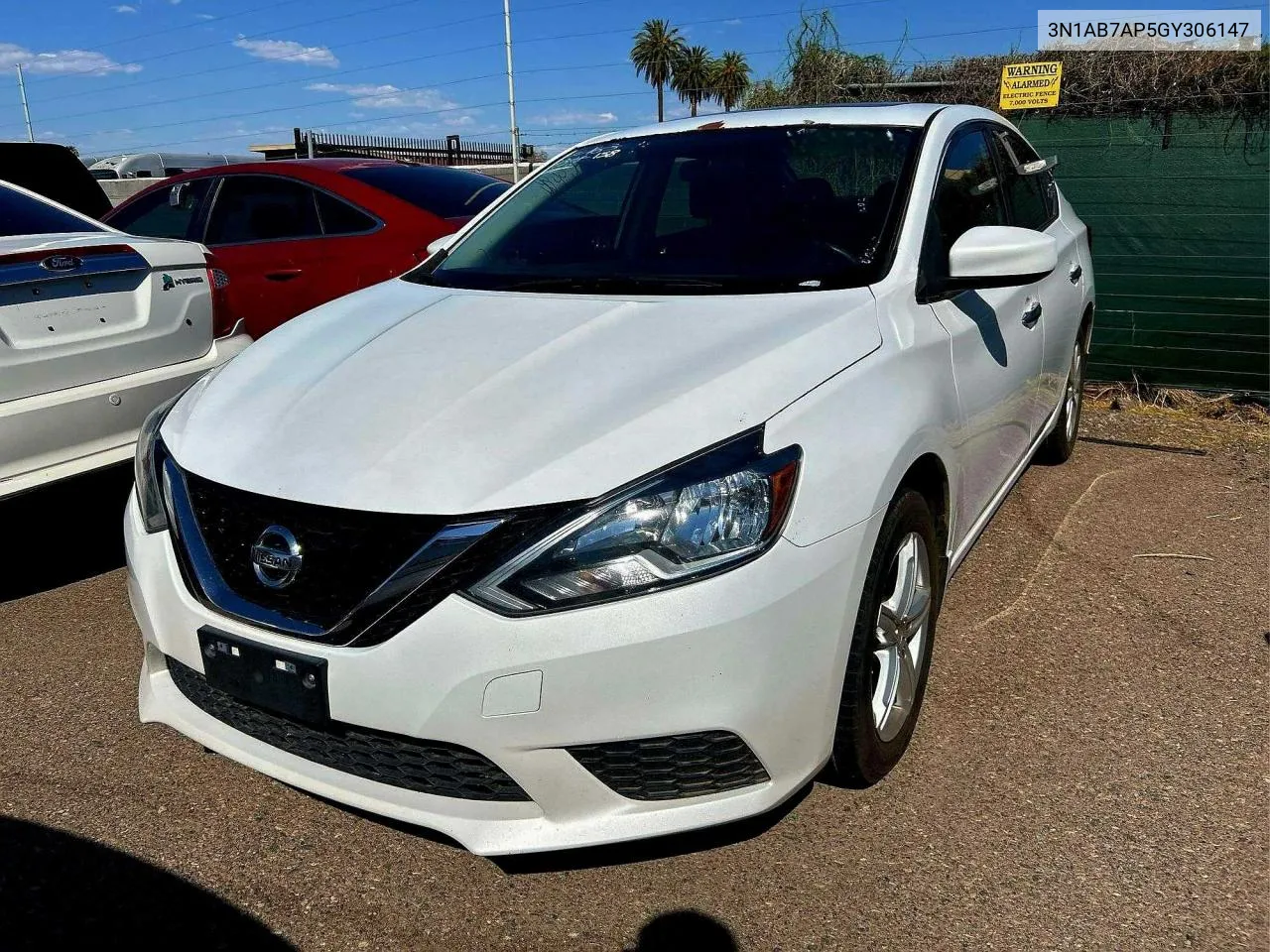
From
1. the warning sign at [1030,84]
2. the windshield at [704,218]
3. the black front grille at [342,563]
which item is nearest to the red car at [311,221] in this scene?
the windshield at [704,218]

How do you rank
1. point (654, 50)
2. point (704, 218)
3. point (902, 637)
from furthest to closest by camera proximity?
1. point (654, 50)
2. point (704, 218)
3. point (902, 637)

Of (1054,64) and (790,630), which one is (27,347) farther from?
(1054,64)

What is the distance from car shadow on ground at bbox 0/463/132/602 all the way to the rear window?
6.83 ft

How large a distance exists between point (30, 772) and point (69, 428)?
1.31 m

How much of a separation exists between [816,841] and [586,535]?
100 centimetres

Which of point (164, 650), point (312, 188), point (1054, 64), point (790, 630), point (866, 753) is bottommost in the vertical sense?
point (866, 753)

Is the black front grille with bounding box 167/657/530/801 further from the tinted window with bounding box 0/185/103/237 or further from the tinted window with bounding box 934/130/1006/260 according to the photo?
the tinted window with bounding box 0/185/103/237

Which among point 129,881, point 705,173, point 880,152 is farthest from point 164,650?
point 880,152

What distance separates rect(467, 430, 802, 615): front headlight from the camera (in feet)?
5.79

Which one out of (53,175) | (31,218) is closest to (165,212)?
(53,175)

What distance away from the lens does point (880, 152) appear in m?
3.02

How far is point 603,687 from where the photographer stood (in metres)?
1.77

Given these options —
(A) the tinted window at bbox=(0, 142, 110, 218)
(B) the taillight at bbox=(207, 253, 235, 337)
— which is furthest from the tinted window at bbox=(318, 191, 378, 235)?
(A) the tinted window at bbox=(0, 142, 110, 218)

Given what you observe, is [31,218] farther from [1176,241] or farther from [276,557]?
[1176,241]
